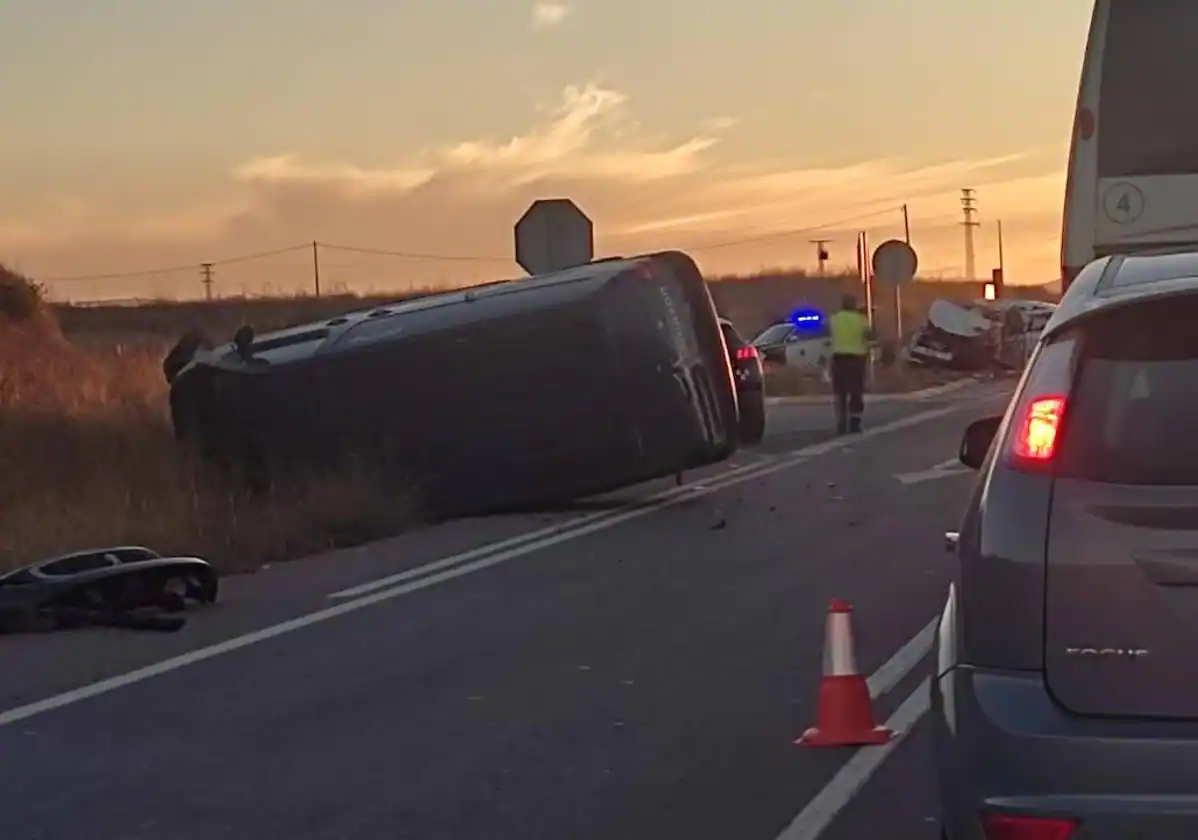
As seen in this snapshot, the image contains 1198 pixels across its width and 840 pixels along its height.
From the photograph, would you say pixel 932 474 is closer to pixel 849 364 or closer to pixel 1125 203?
pixel 849 364

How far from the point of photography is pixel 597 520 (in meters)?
16.6

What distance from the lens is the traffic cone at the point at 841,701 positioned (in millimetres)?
7781

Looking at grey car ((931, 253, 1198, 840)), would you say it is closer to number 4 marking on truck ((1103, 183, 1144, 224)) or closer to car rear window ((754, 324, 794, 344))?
number 4 marking on truck ((1103, 183, 1144, 224))

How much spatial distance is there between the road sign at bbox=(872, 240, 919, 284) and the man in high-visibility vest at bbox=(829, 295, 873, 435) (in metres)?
8.91

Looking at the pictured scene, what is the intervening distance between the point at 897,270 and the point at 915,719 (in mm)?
27408

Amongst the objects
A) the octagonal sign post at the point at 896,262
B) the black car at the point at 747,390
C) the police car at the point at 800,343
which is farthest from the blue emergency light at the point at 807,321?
the black car at the point at 747,390

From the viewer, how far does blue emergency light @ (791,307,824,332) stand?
45156mm

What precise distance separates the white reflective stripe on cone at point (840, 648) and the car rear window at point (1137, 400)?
3.15 metres

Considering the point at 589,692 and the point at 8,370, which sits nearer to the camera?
the point at 589,692

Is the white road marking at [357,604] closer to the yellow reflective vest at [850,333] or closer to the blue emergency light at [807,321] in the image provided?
the yellow reflective vest at [850,333]

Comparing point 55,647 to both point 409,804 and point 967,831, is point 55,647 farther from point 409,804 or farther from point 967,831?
point 967,831

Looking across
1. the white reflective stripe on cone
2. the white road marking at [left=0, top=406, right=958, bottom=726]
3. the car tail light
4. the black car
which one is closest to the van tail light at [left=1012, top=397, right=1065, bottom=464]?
the car tail light

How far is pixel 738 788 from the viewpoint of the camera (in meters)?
7.27

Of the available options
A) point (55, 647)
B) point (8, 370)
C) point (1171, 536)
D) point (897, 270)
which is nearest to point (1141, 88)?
point (55, 647)
